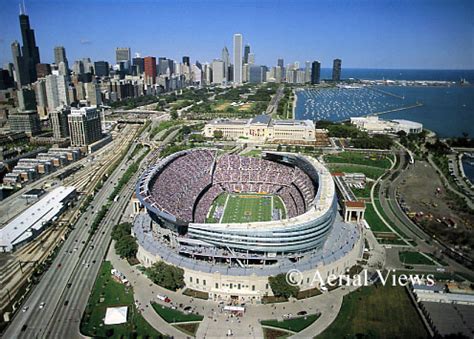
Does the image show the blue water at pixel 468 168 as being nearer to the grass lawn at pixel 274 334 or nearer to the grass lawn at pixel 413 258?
the grass lawn at pixel 413 258

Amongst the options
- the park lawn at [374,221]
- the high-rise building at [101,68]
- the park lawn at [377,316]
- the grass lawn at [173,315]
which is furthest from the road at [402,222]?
the high-rise building at [101,68]

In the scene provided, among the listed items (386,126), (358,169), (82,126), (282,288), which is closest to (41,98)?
(82,126)

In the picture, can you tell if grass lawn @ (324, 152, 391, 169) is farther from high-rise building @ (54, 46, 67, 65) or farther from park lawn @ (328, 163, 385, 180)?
high-rise building @ (54, 46, 67, 65)

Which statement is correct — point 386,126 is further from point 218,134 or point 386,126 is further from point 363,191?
point 363,191

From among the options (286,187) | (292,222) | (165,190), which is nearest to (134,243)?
(165,190)

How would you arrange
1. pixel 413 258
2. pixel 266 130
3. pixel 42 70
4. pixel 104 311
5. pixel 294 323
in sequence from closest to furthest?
pixel 294 323, pixel 104 311, pixel 413 258, pixel 266 130, pixel 42 70

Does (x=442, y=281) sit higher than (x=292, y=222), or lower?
lower

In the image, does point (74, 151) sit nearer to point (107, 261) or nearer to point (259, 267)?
point (107, 261)
